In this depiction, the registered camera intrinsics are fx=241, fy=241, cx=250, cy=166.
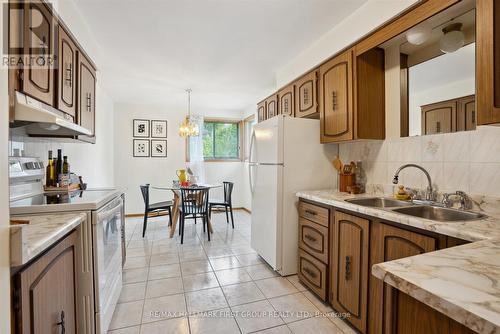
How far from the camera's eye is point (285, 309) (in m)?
1.89

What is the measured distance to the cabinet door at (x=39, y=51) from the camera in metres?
1.25

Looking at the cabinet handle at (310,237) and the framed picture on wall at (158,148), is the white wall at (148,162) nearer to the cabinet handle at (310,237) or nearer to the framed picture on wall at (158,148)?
the framed picture on wall at (158,148)

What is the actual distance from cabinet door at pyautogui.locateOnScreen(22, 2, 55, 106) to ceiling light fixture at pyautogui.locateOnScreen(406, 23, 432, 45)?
2282 mm

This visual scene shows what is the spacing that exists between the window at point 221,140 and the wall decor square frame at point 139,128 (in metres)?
1.15

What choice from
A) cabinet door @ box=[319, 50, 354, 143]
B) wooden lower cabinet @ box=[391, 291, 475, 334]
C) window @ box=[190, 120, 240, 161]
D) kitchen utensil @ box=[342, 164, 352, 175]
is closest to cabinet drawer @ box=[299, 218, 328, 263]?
kitchen utensil @ box=[342, 164, 352, 175]

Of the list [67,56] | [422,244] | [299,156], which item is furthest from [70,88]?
[422,244]

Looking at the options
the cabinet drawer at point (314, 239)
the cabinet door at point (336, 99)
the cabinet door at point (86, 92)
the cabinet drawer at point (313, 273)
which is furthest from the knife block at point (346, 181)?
the cabinet door at point (86, 92)

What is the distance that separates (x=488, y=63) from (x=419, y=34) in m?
0.74

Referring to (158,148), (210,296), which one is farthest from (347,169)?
(158,148)

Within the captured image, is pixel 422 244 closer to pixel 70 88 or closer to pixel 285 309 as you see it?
pixel 285 309

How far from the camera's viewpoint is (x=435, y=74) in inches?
70.3

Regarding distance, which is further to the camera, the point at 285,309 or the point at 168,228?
the point at 168,228

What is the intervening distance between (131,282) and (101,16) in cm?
236

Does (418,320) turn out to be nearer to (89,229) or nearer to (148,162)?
(89,229)
